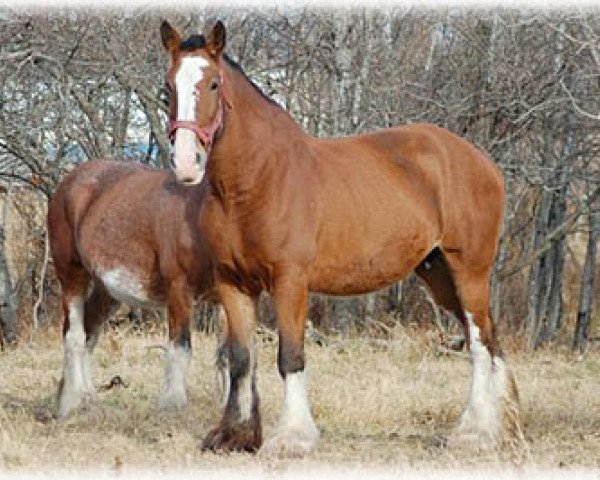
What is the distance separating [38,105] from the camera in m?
11.5

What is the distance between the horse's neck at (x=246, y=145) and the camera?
5.38 meters

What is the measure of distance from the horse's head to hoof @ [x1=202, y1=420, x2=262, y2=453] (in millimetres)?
1402

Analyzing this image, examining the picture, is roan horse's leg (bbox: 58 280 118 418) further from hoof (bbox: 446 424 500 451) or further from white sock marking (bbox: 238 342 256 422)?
hoof (bbox: 446 424 500 451)

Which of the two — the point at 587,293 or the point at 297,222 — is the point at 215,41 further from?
the point at 587,293

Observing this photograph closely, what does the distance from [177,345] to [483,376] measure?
6.79 feet

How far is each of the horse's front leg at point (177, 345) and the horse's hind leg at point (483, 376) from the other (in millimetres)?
1773

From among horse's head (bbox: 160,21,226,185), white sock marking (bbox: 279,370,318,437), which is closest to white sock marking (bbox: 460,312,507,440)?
white sock marking (bbox: 279,370,318,437)

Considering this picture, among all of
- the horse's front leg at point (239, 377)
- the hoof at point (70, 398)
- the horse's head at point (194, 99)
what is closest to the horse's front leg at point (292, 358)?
the horse's front leg at point (239, 377)

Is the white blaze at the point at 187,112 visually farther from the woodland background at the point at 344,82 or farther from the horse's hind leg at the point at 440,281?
the woodland background at the point at 344,82

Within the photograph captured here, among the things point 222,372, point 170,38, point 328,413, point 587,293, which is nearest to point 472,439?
point 328,413

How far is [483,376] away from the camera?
6074 millimetres

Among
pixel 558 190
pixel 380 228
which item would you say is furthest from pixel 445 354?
pixel 380 228

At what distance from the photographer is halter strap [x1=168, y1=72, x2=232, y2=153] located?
4941 mm

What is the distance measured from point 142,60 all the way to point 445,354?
4453 mm
